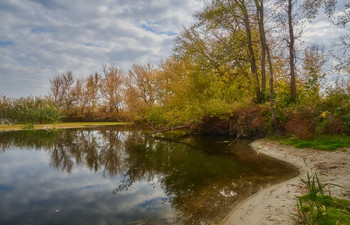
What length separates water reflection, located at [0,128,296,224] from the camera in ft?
13.1

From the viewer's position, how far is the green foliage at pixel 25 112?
22.2 metres

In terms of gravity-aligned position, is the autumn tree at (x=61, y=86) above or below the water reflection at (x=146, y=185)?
above

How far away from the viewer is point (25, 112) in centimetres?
2211

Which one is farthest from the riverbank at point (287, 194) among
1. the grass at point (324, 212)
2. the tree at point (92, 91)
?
the tree at point (92, 91)

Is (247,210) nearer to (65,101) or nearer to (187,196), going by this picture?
(187,196)

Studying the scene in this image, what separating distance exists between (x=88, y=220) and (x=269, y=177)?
4.70m

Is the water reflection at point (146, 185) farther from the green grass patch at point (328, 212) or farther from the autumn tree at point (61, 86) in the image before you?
the autumn tree at point (61, 86)

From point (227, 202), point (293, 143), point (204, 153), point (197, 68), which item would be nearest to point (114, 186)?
point (227, 202)

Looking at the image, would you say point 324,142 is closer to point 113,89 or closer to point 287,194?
point 287,194

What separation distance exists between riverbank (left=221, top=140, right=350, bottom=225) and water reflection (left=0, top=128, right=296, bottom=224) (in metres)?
0.33

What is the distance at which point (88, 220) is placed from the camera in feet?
12.6

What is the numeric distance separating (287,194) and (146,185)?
11.5ft

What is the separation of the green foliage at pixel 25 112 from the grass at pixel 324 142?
923 inches

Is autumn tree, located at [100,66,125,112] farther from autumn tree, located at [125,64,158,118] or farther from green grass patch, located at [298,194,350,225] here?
green grass patch, located at [298,194,350,225]
